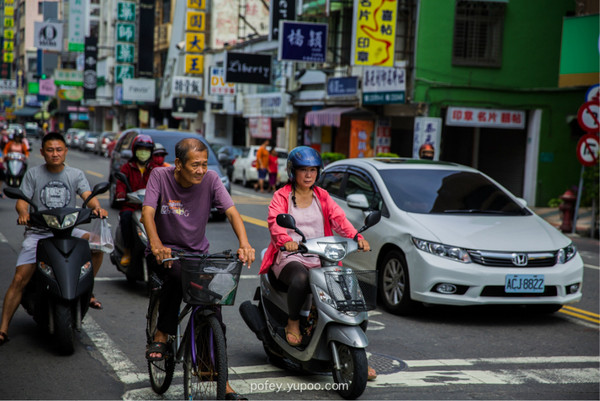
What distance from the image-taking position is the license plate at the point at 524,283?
758 cm

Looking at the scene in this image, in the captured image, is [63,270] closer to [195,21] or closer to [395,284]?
[395,284]

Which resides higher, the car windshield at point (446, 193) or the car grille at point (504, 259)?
the car windshield at point (446, 193)

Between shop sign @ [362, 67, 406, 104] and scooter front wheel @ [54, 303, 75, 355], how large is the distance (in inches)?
798

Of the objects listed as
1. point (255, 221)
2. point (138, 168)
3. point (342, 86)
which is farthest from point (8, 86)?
point (138, 168)

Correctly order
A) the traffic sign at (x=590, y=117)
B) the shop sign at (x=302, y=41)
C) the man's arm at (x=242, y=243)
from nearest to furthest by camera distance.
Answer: the man's arm at (x=242, y=243) → the traffic sign at (x=590, y=117) → the shop sign at (x=302, y=41)

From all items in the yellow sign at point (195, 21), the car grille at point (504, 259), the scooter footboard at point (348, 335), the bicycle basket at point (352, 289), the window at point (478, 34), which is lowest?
the scooter footboard at point (348, 335)

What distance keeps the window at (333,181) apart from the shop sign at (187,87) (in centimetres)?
4026

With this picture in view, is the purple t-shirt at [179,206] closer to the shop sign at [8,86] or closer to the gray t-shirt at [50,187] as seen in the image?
the gray t-shirt at [50,187]

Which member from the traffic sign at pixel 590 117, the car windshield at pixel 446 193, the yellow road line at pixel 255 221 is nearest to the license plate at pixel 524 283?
the car windshield at pixel 446 193

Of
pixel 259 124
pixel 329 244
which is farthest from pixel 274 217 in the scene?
pixel 259 124

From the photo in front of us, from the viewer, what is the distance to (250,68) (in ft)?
116

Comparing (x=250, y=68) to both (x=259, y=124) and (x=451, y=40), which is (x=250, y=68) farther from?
(x=451, y=40)

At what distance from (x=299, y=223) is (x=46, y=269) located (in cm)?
198

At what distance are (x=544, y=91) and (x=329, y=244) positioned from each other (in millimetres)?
22657
